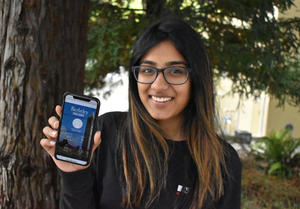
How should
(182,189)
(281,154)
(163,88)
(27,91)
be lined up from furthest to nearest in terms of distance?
1. (281,154)
2. (27,91)
3. (182,189)
4. (163,88)

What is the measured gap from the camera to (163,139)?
192cm

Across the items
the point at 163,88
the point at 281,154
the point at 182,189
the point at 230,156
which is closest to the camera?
the point at 163,88

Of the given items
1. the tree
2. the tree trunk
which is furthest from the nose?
the tree

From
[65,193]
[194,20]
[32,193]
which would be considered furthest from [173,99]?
[194,20]

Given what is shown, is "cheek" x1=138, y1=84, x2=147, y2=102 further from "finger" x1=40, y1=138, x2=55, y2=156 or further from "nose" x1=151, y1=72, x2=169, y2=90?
"finger" x1=40, y1=138, x2=55, y2=156

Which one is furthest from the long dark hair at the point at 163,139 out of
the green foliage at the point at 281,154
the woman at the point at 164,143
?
the green foliage at the point at 281,154

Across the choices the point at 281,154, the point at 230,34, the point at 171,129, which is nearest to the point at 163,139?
the point at 171,129

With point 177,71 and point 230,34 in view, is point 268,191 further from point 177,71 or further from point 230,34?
point 177,71

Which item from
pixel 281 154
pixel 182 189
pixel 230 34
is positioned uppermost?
pixel 230 34

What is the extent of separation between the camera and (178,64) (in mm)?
1751

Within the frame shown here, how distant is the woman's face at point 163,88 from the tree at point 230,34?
1557 mm

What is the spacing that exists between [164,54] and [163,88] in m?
0.20

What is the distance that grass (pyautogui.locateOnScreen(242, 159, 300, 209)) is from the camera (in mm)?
4554

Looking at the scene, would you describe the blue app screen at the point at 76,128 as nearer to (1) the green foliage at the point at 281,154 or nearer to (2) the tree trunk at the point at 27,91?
(2) the tree trunk at the point at 27,91
